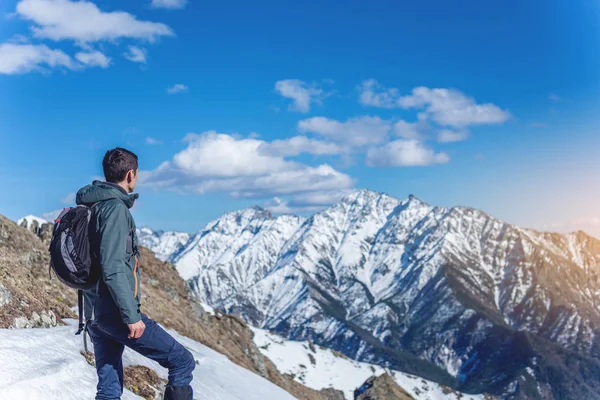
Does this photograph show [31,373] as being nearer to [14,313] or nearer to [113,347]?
[113,347]

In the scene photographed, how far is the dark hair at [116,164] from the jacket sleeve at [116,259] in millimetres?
833

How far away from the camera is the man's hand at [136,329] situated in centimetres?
874

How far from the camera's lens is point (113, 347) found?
9.83 metres

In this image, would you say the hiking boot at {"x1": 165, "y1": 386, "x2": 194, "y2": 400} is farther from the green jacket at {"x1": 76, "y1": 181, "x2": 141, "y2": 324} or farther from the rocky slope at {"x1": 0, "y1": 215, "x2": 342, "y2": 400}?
the rocky slope at {"x1": 0, "y1": 215, "x2": 342, "y2": 400}

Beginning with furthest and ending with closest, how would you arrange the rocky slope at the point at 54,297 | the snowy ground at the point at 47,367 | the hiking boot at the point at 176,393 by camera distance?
the rocky slope at the point at 54,297 < the snowy ground at the point at 47,367 < the hiking boot at the point at 176,393

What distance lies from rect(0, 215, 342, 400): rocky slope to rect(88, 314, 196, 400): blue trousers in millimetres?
5983

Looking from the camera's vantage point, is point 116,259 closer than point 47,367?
Yes

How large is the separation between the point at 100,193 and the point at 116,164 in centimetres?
65

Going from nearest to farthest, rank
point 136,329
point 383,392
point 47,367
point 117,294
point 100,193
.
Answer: point 117,294 → point 136,329 → point 100,193 → point 47,367 → point 383,392

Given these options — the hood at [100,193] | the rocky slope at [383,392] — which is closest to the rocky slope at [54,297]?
the hood at [100,193]

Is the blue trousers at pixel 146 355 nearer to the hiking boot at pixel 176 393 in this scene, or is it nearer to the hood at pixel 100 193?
the hiking boot at pixel 176 393

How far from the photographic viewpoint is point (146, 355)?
9672mm

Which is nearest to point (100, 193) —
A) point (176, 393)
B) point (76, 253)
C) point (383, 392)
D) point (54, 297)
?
point (76, 253)

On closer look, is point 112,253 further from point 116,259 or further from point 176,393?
point 176,393
